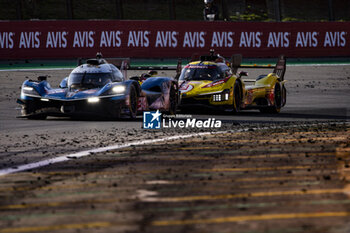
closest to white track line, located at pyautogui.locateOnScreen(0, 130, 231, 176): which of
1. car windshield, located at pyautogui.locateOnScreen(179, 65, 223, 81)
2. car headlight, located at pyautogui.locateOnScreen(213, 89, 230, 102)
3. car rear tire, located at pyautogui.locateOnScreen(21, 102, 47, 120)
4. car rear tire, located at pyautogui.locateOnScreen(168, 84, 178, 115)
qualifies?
car rear tire, located at pyautogui.locateOnScreen(21, 102, 47, 120)

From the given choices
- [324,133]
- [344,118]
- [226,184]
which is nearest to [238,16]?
[344,118]

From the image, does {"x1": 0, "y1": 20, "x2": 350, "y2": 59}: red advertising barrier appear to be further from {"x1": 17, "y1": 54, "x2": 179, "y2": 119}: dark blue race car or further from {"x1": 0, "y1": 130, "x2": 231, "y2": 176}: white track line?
{"x1": 0, "y1": 130, "x2": 231, "y2": 176}: white track line

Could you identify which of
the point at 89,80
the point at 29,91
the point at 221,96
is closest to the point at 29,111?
the point at 29,91

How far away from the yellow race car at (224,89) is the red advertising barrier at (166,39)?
1508cm

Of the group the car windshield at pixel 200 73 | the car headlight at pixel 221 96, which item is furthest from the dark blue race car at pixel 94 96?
the car windshield at pixel 200 73

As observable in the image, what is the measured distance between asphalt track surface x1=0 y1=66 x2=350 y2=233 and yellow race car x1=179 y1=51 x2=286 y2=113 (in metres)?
3.24

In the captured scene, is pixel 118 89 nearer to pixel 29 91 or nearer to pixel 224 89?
pixel 29 91

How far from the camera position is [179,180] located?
26.9ft

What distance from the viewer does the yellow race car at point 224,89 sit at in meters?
18.2

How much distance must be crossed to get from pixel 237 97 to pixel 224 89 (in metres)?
0.59

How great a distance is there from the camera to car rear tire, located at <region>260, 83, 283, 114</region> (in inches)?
763

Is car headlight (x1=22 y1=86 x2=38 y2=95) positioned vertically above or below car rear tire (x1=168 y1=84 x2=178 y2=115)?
above

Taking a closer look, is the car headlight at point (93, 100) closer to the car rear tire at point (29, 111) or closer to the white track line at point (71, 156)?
the car rear tire at point (29, 111)

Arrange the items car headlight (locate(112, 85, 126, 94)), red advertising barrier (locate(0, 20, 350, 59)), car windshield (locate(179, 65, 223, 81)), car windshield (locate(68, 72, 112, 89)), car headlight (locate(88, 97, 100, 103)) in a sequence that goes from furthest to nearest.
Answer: red advertising barrier (locate(0, 20, 350, 59))
car windshield (locate(179, 65, 223, 81))
car windshield (locate(68, 72, 112, 89))
car headlight (locate(112, 85, 126, 94))
car headlight (locate(88, 97, 100, 103))
